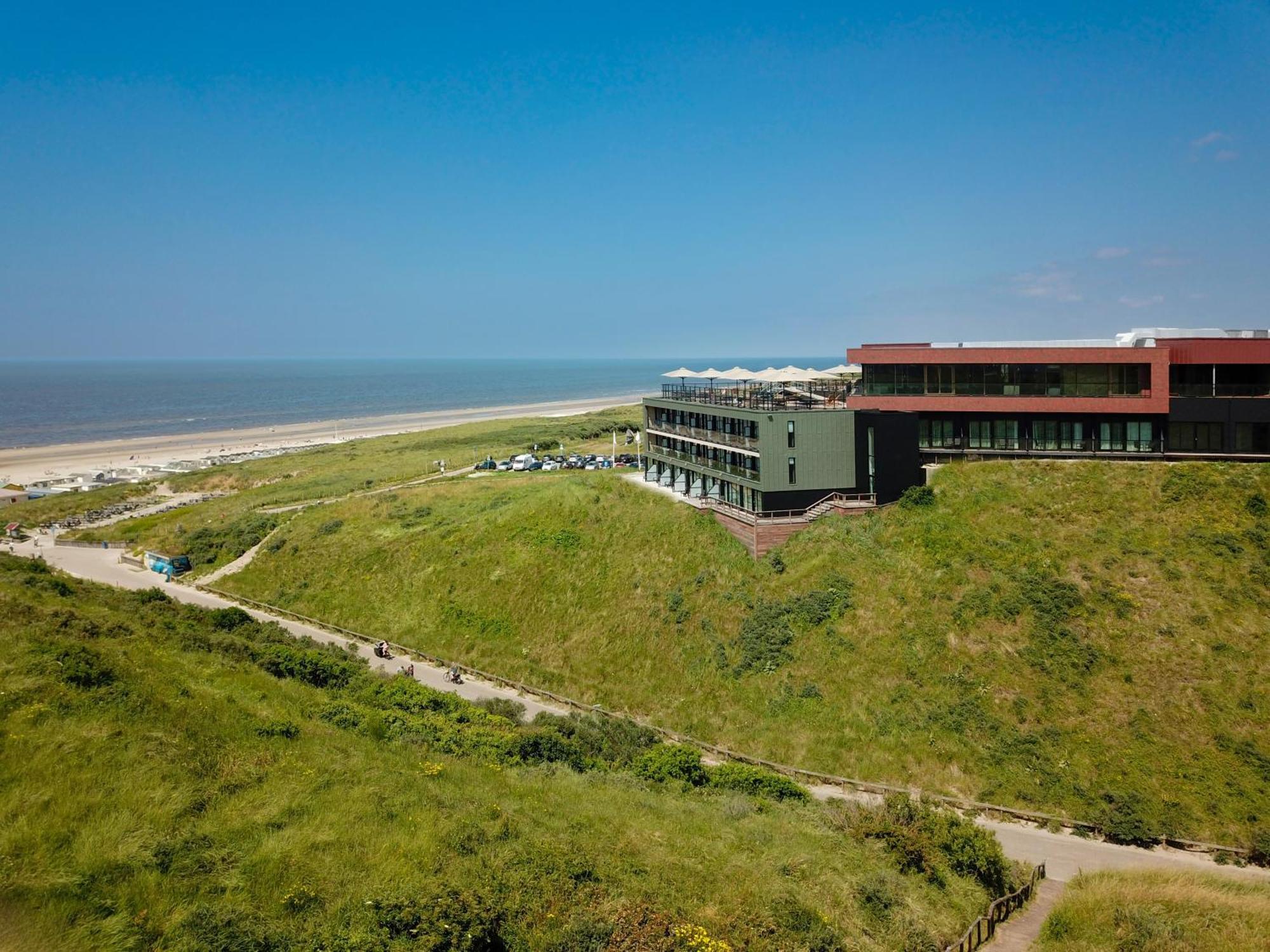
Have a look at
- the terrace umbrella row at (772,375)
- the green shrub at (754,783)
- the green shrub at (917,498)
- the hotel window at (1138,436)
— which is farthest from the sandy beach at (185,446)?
the hotel window at (1138,436)

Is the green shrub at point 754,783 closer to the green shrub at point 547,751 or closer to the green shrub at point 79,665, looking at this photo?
the green shrub at point 547,751

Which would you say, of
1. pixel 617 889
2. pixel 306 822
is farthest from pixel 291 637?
pixel 617 889

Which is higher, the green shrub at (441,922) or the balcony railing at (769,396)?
the balcony railing at (769,396)

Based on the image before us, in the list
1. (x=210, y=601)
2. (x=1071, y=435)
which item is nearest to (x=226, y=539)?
(x=210, y=601)

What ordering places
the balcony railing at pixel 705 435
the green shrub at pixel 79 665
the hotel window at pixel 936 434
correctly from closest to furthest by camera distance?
the green shrub at pixel 79 665 → the balcony railing at pixel 705 435 → the hotel window at pixel 936 434

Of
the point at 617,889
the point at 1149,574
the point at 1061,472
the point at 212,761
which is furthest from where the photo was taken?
the point at 1061,472

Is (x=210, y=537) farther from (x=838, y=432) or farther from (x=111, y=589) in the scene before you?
(x=838, y=432)
